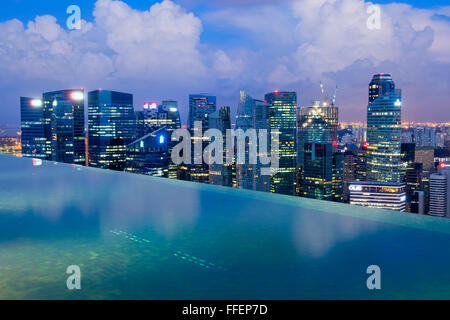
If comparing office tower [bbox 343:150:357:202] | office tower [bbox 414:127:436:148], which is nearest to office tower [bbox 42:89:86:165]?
office tower [bbox 343:150:357:202]

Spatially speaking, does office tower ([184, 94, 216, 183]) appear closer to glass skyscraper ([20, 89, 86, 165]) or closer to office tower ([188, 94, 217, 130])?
office tower ([188, 94, 217, 130])

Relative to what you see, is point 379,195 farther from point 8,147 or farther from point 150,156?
point 8,147

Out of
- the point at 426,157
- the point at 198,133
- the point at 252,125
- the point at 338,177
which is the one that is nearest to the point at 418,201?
the point at 338,177

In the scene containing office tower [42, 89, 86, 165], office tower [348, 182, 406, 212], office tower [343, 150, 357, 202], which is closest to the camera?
office tower [42, 89, 86, 165]

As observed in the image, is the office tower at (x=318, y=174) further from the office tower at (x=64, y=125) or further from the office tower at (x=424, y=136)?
the office tower at (x=64, y=125)

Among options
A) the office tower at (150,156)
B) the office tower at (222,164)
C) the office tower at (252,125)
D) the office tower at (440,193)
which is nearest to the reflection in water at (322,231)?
the office tower at (150,156)
